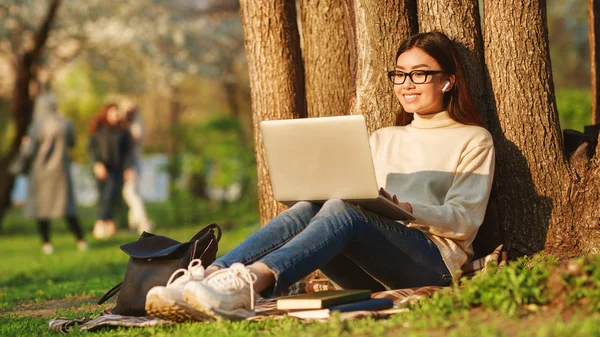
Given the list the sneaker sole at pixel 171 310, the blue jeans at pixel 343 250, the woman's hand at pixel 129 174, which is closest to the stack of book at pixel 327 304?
the blue jeans at pixel 343 250

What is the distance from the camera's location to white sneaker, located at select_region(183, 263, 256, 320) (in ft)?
13.6

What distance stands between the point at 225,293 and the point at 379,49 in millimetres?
2033

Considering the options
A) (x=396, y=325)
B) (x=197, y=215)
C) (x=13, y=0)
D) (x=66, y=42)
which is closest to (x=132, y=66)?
(x=66, y=42)

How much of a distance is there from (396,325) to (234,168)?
11.0 meters

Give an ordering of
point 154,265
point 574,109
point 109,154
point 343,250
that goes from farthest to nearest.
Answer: point 574,109 < point 109,154 < point 154,265 < point 343,250

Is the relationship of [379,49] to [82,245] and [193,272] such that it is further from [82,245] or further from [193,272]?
[82,245]

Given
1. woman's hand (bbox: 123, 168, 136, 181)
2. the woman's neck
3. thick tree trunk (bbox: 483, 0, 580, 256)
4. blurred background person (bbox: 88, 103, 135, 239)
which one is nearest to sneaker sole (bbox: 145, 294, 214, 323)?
the woman's neck

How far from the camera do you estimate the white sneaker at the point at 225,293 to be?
4.14 m

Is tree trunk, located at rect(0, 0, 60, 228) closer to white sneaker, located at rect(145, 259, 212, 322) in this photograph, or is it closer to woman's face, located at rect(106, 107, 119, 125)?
woman's face, located at rect(106, 107, 119, 125)

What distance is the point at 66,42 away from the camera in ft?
64.8

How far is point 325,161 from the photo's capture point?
4512 millimetres

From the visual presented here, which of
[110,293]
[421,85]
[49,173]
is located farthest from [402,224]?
[49,173]

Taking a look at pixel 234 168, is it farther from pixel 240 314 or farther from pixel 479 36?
pixel 240 314

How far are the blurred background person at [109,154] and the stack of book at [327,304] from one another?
31.2ft
